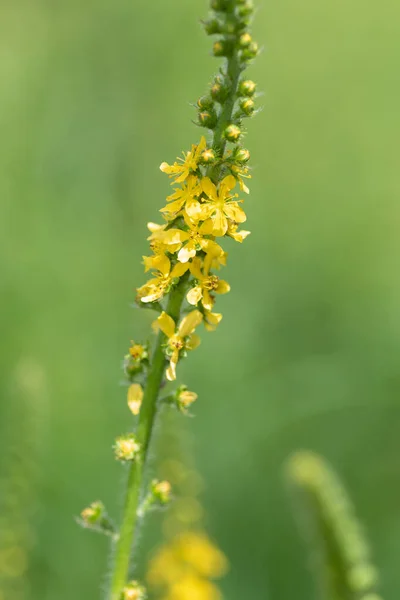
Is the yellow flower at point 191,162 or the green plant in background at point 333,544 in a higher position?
the yellow flower at point 191,162

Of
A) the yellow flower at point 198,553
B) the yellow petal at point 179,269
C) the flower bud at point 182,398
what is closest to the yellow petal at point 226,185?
the yellow petal at point 179,269

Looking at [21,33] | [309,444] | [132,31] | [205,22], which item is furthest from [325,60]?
[205,22]

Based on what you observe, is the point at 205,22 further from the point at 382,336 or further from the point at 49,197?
the point at 49,197

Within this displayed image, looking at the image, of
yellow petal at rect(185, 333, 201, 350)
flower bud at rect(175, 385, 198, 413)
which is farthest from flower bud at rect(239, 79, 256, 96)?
flower bud at rect(175, 385, 198, 413)

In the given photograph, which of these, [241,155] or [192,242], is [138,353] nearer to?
[192,242]

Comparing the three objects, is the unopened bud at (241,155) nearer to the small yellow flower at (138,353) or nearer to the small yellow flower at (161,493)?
the small yellow flower at (138,353)

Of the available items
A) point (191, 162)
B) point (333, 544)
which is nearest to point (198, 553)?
point (333, 544)
